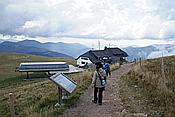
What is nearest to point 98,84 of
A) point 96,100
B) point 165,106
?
point 96,100

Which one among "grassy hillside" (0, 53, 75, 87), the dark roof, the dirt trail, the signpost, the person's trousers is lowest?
"grassy hillside" (0, 53, 75, 87)

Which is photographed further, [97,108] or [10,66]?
[10,66]

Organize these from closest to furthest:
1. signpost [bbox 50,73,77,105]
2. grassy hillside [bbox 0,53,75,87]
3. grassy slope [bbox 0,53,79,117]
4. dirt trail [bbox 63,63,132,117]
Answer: dirt trail [bbox 63,63,132,117] < signpost [bbox 50,73,77,105] < grassy slope [bbox 0,53,79,117] < grassy hillside [bbox 0,53,75,87]

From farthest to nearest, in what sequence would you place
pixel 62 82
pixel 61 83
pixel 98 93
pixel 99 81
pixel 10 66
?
pixel 10 66
pixel 98 93
pixel 99 81
pixel 62 82
pixel 61 83

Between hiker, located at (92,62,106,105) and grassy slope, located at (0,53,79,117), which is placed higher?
hiker, located at (92,62,106,105)

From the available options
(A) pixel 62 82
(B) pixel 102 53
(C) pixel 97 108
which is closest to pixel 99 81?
(C) pixel 97 108

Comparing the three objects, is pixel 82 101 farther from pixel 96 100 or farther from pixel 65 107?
pixel 65 107

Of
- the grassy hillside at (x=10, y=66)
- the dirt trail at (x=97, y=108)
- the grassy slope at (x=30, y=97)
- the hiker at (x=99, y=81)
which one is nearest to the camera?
the dirt trail at (x=97, y=108)

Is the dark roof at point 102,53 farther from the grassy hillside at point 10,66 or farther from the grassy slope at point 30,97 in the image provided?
the grassy slope at point 30,97

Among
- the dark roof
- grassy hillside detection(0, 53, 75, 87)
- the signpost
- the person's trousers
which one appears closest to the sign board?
the signpost

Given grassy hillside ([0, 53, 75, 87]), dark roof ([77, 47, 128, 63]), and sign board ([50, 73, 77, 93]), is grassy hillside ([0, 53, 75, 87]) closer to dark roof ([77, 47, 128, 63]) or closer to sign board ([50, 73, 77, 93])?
dark roof ([77, 47, 128, 63])

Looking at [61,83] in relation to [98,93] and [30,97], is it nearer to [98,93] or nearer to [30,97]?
[98,93]

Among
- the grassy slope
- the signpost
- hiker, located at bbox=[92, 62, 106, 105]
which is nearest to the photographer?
the signpost

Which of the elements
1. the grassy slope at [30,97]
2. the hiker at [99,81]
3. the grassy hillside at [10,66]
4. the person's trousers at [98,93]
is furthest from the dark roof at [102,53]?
the hiker at [99,81]
